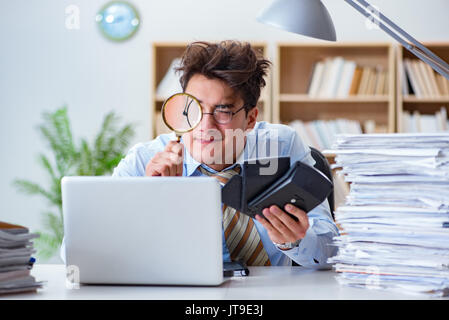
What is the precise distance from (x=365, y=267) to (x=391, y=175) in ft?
0.69

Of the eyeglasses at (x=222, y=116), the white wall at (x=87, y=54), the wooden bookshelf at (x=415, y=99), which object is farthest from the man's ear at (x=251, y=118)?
the white wall at (x=87, y=54)

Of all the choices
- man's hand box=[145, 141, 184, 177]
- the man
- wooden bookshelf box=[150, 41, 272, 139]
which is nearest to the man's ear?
the man

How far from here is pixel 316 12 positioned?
59.2 inches

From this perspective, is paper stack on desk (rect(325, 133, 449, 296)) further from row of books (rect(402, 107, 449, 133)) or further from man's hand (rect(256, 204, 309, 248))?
row of books (rect(402, 107, 449, 133))

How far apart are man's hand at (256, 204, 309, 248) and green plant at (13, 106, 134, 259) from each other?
2709 mm

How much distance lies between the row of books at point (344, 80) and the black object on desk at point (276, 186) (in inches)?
113

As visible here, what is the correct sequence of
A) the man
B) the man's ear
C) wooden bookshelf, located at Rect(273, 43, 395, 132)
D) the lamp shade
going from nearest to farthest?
1. the lamp shade
2. the man
3. the man's ear
4. wooden bookshelf, located at Rect(273, 43, 395, 132)

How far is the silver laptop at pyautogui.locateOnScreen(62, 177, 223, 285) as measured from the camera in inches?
45.5

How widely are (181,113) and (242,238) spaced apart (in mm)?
500

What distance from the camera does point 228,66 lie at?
191 cm

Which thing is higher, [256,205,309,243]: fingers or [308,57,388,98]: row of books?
[308,57,388,98]: row of books

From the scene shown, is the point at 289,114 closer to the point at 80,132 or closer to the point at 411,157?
the point at 80,132

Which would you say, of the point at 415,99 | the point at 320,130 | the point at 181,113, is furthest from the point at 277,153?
the point at 415,99

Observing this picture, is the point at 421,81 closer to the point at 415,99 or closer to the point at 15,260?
the point at 415,99
